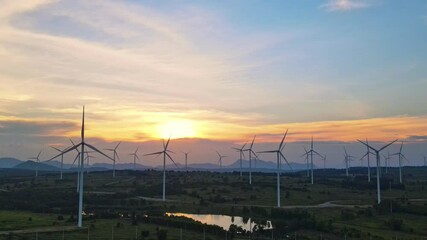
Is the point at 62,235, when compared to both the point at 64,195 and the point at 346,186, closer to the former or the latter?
the point at 64,195

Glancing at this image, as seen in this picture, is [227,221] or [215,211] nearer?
[227,221]

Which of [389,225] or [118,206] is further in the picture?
[118,206]

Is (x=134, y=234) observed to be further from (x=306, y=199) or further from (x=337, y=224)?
(x=306, y=199)

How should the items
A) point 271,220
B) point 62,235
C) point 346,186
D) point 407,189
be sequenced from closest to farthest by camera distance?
1. point 62,235
2. point 271,220
3. point 407,189
4. point 346,186

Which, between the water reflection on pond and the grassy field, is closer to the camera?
the grassy field

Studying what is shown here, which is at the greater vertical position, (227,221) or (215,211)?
(215,211)

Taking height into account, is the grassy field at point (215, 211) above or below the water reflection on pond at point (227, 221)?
above

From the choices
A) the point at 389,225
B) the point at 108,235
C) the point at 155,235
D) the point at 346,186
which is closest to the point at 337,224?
the point at 389,225

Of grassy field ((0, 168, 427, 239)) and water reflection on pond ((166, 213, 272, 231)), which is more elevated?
grassy field ((0, 168, 427, 239))

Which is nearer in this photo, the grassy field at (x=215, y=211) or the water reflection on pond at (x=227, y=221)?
the grassy field at (x=215, y=211)

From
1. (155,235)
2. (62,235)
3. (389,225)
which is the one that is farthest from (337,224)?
(62,235)

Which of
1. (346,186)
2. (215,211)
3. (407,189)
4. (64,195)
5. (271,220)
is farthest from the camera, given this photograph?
(346,186)
